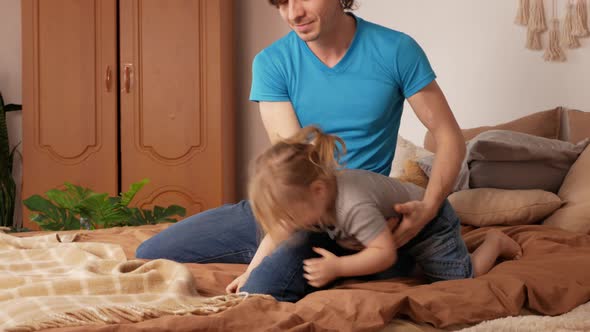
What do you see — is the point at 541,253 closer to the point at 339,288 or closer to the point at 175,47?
the point at 339,288

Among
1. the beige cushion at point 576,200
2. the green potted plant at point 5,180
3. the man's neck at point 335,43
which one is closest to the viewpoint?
the man's neck at point 335,43

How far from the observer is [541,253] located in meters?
2.03

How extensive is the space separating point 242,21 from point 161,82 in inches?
29.4

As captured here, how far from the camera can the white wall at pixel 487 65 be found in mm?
3082

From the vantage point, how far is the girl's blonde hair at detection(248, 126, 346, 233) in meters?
1.58

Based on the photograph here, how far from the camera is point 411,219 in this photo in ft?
5.56

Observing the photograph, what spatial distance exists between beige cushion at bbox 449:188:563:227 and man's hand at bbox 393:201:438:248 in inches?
31.1

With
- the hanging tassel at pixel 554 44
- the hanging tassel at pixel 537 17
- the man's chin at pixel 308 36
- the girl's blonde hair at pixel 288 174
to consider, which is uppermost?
the hanging tassel at pixel 537 17

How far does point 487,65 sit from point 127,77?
6.92ft

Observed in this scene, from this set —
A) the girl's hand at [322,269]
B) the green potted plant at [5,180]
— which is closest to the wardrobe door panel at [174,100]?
the green potted plant at [5,180]

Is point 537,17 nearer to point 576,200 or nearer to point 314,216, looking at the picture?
point 576,200

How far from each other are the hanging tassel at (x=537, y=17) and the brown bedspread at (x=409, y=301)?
137cm

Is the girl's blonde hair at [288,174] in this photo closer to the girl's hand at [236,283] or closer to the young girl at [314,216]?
the young girl at [314,216]

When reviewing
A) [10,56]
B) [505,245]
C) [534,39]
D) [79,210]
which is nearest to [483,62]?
[534,39]
